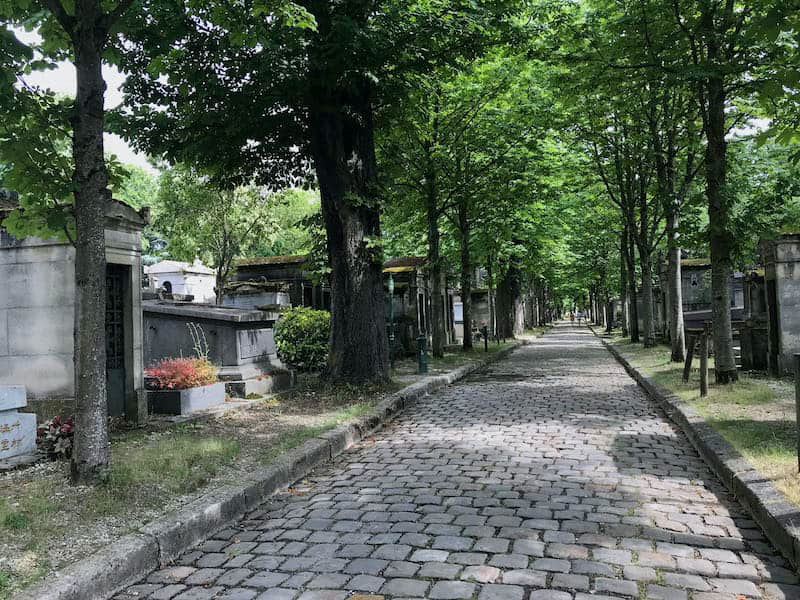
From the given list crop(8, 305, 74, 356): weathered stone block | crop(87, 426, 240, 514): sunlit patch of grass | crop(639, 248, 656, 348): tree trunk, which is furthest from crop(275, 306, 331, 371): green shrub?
crop(639, 248, 656, 348): tree trunk

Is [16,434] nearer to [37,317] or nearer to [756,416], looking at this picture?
[37,317]

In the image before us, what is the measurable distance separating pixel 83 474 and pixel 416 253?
1193 inches

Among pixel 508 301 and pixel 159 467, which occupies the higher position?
pixel 508 301

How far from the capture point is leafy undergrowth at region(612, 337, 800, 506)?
211 inches

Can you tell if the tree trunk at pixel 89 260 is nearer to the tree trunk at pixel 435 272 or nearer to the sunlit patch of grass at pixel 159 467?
the sunlit patch of grass at pixel 159 467

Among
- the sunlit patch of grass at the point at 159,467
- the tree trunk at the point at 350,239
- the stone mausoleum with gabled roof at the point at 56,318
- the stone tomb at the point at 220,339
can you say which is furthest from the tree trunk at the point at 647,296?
the sunlit patch of grass at the point at 159,467

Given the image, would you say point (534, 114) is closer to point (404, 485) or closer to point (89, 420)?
point (404, 485)

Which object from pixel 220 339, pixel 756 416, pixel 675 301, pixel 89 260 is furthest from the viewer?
pixel 675 301

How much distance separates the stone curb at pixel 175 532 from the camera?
11.6 feet

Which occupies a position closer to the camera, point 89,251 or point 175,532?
point 175,532

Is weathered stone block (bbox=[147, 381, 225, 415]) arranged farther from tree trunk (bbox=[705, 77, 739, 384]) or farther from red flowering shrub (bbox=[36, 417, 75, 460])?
tree trunk (bbox=[705, 77, 739, 384])

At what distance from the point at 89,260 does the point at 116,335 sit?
3765 mm

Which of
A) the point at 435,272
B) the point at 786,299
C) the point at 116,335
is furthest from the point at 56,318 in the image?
the point at 435,272

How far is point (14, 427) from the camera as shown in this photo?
20.8ft
